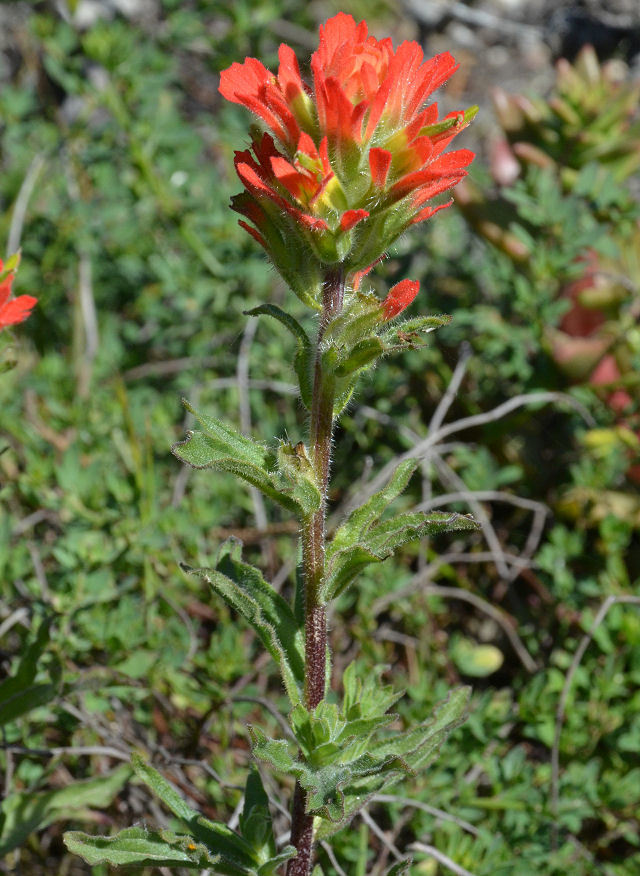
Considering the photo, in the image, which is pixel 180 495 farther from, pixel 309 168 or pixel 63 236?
pixel 309 168

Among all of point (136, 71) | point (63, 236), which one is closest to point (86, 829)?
point (63, 236)

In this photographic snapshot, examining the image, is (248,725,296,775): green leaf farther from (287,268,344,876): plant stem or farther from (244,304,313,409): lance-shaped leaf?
(244,304,313,409): lance-shaped leaf

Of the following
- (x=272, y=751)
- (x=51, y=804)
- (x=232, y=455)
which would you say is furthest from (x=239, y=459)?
(x=51, y=804)

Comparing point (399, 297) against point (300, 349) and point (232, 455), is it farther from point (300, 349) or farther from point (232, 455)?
point (232, 455)

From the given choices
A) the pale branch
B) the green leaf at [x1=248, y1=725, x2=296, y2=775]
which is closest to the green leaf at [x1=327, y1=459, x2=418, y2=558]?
the green leaf at [x1=248, y1=725, x2=296, y2=775]

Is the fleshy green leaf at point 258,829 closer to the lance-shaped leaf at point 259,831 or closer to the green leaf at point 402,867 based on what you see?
the lance-shaped leaf at point 259,831

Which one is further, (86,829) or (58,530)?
(58,530)
